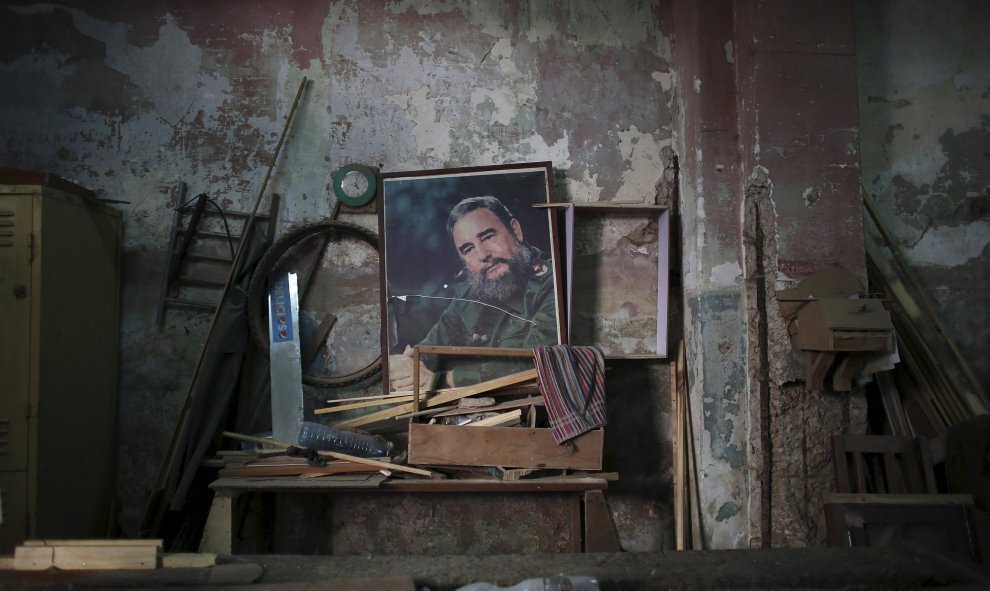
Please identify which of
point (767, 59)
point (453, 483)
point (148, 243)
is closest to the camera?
point (453, 483)

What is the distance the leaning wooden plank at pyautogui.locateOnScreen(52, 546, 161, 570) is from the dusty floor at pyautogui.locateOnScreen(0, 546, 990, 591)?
0.04 m

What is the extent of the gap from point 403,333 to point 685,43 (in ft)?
7.92

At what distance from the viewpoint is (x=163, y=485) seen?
3.72 metres

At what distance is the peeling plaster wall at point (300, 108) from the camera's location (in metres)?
4.16

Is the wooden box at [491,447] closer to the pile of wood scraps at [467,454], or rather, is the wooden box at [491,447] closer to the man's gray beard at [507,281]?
the pile of wood scraps at [467,454]

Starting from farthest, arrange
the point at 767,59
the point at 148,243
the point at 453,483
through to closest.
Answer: the point at 148,243 → the point at 767,59 → the point at 453,483

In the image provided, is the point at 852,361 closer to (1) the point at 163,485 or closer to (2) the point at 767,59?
(2) the point at 767,59

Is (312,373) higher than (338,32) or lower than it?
lower

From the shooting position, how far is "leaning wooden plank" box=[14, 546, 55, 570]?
2451 millimetres

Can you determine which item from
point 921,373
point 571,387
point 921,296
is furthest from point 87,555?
point 921,296

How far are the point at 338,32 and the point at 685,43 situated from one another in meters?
2.11

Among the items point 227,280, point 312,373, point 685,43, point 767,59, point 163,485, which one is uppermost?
point 685,43

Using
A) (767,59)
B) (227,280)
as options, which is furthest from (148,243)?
(767,59)

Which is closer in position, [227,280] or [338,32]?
[227,280]
